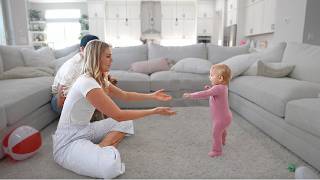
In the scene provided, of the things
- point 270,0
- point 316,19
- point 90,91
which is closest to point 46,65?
point 90,91

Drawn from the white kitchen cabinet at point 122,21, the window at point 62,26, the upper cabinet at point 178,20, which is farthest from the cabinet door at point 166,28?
the window at point 62,26

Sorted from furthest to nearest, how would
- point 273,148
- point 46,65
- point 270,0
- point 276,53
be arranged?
point 270,0, point 46,65, point 276,53, point 273,148

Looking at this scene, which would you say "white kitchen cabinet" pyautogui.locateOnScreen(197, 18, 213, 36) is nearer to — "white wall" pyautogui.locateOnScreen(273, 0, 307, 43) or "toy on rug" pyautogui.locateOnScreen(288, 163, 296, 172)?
"white wall" pyautogui.locateOnScreen(273, 0, 307, 43)

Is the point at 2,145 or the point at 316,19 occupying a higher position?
the point at 316,19

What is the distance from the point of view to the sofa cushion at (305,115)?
4.86ft

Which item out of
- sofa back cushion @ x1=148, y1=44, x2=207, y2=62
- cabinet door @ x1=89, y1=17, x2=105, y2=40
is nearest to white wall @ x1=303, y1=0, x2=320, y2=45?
sofa back cushion @ x1=148, y1=44, x2=207, y2=62

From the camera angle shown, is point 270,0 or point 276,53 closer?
point 276,53

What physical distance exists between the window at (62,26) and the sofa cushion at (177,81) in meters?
7.94

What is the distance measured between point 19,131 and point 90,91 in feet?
2.30

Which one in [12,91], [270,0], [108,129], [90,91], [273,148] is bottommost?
[273,148]

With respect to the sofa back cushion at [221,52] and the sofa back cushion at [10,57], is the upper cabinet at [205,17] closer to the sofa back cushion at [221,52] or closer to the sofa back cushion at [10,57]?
the sofa back cushion at [221,52]

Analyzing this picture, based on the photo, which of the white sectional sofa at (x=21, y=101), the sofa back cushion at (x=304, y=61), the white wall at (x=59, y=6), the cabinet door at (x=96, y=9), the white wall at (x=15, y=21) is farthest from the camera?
the white wall at (x=59, y=6)

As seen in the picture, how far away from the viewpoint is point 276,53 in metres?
3.04

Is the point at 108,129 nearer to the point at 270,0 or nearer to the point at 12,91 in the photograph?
the point at 12,91
